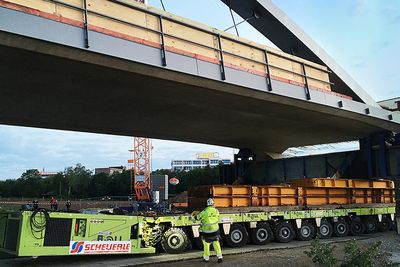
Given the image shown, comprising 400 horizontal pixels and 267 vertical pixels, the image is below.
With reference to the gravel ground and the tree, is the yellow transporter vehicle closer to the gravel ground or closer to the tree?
the gravel ground

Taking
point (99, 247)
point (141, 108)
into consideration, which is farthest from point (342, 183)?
point (99, 247)

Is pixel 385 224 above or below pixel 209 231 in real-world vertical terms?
below

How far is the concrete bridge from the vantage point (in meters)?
9.71

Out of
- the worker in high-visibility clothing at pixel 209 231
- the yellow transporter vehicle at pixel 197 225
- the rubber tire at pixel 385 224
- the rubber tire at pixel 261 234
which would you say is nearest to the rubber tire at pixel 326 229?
the yellow transporter vehicle at pixel 197 225

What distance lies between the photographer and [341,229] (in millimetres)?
16547

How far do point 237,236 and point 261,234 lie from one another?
1.03m

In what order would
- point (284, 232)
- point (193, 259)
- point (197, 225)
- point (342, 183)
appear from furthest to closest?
point (342, 183) → point (284, 232) → point (197, 225) → point (193, 259)

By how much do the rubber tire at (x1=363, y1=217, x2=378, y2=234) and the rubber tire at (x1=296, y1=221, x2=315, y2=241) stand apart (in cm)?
341

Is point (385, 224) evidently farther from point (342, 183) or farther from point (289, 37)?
point (289, 37)

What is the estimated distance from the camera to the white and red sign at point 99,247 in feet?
33.5

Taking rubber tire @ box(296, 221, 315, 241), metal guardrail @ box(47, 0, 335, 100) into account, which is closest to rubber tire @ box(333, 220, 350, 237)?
rubber tire @ box(296, 221, 315, 241)

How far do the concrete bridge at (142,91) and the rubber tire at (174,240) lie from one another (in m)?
4.33

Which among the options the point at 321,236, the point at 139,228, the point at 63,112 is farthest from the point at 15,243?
the point at 321,236

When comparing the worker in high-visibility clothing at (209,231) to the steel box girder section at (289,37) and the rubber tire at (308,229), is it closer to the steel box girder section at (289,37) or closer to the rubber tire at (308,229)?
the rubber tire at (308,229)
